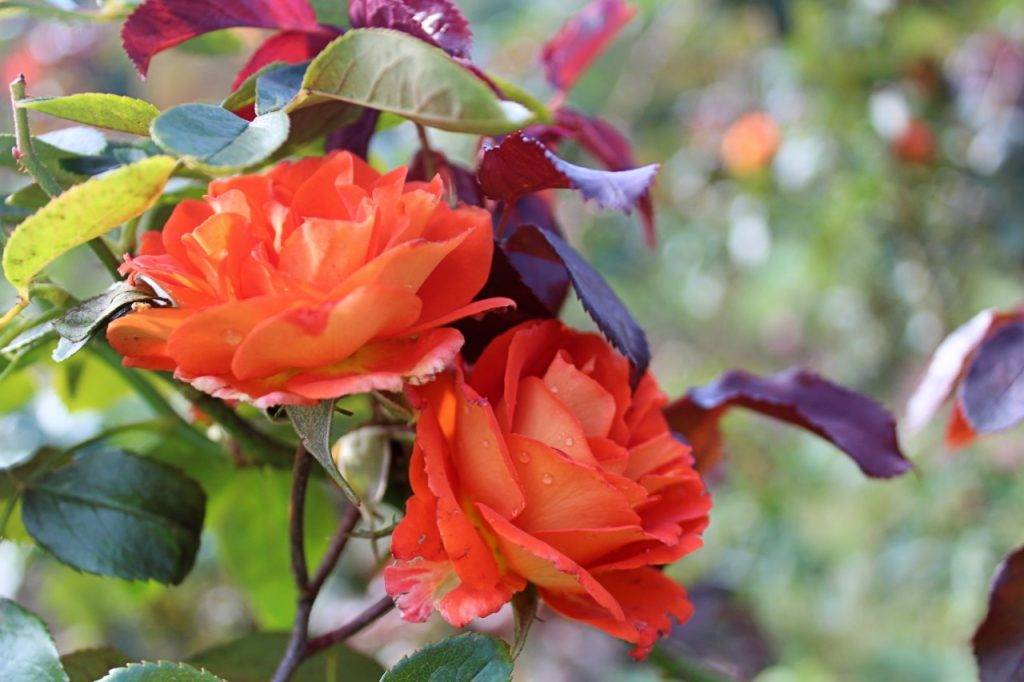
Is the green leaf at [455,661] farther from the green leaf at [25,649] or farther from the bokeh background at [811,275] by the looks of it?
the bokeh background at [811,275]

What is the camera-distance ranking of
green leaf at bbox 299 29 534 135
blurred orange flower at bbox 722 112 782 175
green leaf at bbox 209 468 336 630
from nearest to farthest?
green leaf at bbox 299 29 534 135 → green leaf at bbox 209 468 336 630 → blurred orange flower at bbox 722 112 782 175

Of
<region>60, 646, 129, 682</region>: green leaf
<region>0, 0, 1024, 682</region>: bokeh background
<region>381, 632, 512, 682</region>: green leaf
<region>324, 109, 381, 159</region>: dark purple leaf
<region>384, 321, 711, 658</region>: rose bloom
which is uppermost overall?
<region>324, 109, 381, 159</region>: dark purple leaf

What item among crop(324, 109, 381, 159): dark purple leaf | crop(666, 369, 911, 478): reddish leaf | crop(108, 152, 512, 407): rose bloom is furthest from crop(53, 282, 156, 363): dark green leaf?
crop(666, 369, 911, 478): reddish leaf

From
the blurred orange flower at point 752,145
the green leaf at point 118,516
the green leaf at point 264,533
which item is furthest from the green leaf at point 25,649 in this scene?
the blurred orange flower at point 752,145

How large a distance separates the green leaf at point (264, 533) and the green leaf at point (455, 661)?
17 cm

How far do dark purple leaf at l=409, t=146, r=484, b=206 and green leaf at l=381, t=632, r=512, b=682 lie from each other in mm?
157

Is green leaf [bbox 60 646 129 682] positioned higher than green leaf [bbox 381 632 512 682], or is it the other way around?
green leaf [bbox 381 632 512 682]

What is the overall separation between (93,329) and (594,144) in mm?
230

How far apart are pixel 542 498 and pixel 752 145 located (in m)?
0.96

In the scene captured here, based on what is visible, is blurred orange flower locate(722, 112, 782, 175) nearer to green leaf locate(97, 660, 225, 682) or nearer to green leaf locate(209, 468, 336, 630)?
green leaf locate(209, 468, 336, 630)

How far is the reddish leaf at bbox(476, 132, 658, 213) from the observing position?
0.25m

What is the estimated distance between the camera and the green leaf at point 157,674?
0.26m

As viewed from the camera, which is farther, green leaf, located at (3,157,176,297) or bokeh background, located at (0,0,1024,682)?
bokeh background, located at (0,0,1024,682)

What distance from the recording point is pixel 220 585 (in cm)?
95
